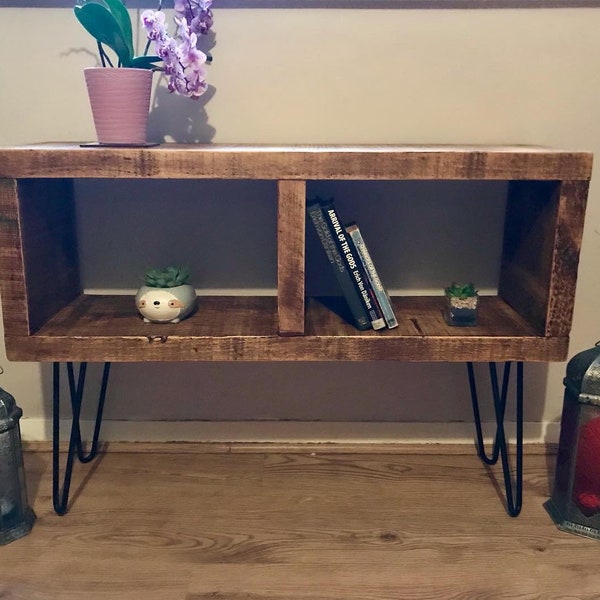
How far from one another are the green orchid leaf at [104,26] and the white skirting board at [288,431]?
81 centimetres

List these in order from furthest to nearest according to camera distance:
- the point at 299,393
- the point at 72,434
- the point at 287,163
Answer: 1. the point at 299,393
2. the point at 72,434
3. the point at 287,163

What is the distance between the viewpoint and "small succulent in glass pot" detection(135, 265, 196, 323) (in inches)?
45.5

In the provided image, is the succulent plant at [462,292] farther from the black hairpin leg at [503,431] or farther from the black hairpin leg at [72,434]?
the black hairpin leg at [72,434]

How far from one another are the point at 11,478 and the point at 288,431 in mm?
601

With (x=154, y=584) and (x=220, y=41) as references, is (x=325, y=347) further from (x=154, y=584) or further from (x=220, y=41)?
(x=220, y=41)

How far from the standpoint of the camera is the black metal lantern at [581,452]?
116 centimetres

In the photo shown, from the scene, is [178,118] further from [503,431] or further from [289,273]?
[503,431]

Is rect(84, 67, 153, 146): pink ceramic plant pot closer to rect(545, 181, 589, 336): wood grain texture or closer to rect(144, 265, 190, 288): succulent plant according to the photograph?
rect(144, 265, 190, 288): succulent plant

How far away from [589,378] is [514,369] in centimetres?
32

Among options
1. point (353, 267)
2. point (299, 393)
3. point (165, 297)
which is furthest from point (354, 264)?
point (299, 393)

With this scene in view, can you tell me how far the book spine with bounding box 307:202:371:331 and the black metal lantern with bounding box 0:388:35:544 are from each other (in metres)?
0.64

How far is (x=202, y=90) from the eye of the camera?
3.86 feet

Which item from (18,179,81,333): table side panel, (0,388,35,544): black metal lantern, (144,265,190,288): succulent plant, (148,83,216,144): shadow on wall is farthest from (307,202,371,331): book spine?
(0,388,35,544): black metal lantern

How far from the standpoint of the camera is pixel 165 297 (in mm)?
1155
